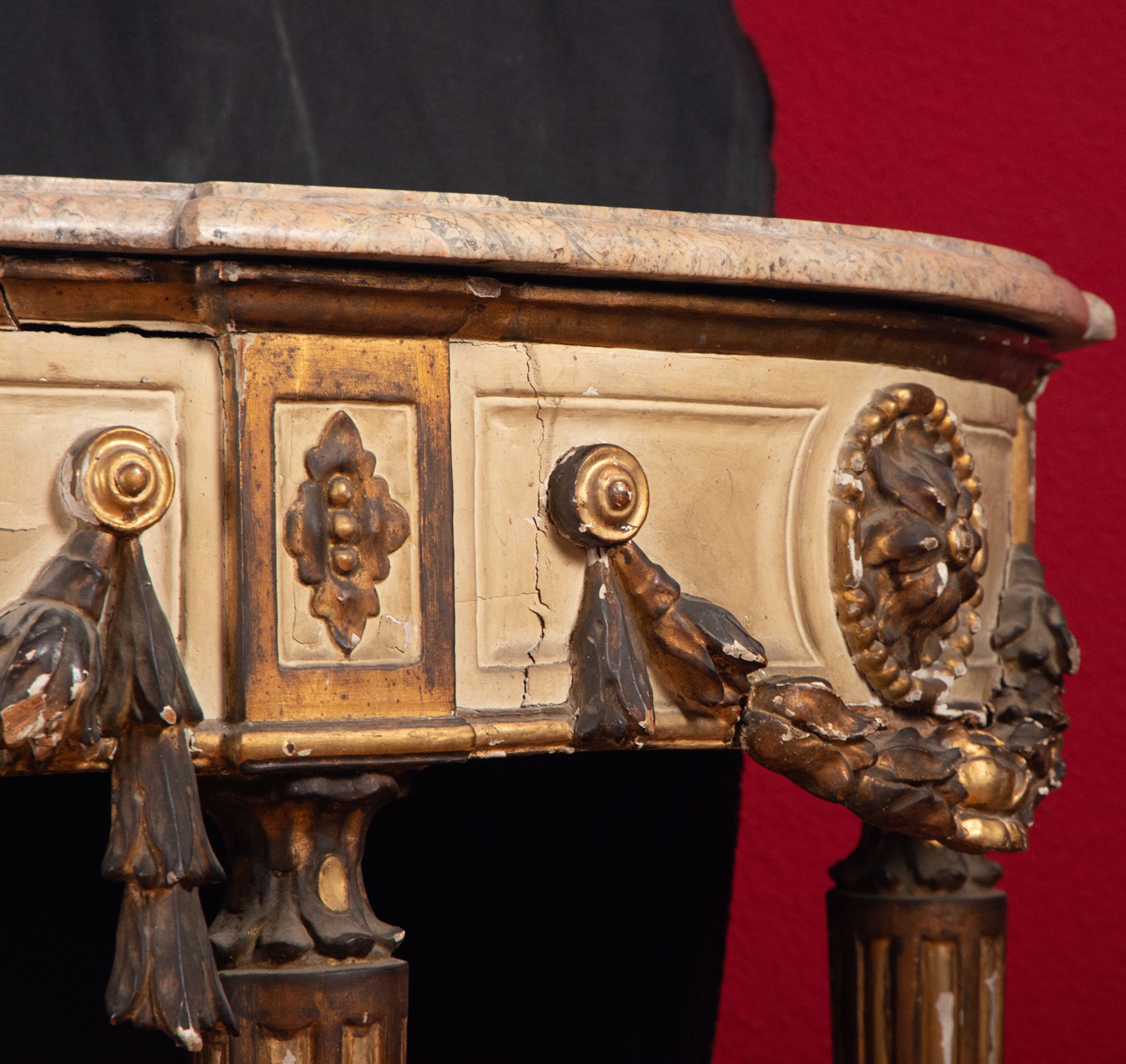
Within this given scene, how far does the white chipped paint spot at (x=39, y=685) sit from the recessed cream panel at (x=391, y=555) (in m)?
0.09

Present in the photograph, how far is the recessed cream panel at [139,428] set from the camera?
0.58 meters

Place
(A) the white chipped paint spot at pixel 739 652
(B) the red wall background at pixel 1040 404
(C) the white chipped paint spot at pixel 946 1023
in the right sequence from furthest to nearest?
1. (B) the red wall background at pixel 1040 404
2. (C) the white chipped paint spot at pixel 946 1023
3. (A) the white chipped paint spot at pixel 739 652

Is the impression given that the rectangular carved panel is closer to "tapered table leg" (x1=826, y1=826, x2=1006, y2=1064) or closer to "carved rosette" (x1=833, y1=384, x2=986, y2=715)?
"carved rosette" (x1=833, y1=384, x2=986, y2=715)

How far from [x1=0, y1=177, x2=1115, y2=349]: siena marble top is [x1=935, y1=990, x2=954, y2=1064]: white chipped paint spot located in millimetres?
476

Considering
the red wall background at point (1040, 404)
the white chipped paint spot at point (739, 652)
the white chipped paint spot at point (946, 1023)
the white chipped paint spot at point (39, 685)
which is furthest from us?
the red wall background at point (1040, 404)

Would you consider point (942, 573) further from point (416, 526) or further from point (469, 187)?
point (469, 187)

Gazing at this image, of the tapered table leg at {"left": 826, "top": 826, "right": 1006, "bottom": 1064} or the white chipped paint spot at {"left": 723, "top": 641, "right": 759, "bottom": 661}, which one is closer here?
the white chipped paint spot at {"left": 723, "top": 641, "right": 759, "bottom": 661}

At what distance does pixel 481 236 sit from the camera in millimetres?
592

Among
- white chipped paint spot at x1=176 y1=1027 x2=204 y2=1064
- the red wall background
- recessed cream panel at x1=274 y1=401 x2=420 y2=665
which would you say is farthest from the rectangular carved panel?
the red wall background

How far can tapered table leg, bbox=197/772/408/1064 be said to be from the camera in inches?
24.8

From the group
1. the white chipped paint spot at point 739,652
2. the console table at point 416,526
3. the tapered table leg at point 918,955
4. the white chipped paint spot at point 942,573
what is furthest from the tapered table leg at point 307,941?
the tapered table leg at point 918,955

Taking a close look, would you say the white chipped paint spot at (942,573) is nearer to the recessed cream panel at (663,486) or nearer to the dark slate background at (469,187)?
the recessed cream panel at (663,486)

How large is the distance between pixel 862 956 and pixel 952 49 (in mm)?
790

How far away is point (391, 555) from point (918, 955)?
0.54m
